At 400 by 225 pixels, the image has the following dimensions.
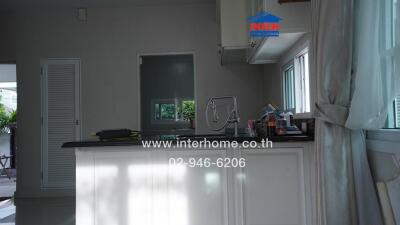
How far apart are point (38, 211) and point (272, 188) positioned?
10.4 ft

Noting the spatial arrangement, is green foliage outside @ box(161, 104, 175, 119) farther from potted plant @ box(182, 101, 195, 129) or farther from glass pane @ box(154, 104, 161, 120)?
potted plant @ box(182, 101, 195, 129)

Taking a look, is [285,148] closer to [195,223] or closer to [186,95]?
[195,223]

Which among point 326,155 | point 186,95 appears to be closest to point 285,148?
point 326,155

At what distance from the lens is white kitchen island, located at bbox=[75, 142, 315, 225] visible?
80.4 inches

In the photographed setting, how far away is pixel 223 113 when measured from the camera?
4.56 metres

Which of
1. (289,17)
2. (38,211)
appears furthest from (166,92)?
(289,17)

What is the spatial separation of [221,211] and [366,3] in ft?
4.84

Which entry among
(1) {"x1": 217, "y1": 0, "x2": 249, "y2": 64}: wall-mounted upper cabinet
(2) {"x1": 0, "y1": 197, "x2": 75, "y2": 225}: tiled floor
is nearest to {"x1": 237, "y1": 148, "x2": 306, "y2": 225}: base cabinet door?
(1) {"x1": 217, "y1": 0, "x2": 249, "y2": 64}: wall-mounted upper cabinet

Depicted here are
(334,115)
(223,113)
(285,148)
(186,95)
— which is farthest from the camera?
(186,95)

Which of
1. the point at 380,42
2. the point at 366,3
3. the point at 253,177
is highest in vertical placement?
the point at 366,3

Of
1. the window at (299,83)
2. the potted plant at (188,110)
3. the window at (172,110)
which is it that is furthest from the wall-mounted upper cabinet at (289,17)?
the window at (172,110)

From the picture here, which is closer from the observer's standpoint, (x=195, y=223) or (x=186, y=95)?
(x=195, y=223)

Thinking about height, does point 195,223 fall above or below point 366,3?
below

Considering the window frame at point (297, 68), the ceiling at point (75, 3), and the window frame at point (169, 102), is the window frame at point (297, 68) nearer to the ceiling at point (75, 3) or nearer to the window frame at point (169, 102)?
the ceiling at point (75, 3)
